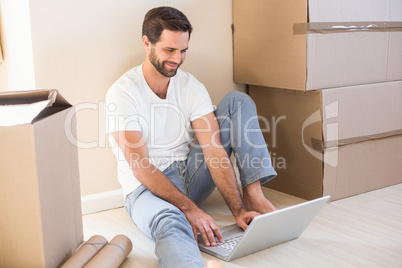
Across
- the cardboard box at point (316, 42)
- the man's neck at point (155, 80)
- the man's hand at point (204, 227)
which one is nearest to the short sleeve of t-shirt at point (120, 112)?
the man's neck at point (155, 80)

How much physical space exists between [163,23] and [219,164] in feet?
1.76

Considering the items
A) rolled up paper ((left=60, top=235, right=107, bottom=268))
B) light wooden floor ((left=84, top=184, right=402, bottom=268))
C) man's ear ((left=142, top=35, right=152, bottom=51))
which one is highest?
man's ear ((left=142, top=35, right=152, bottom=51))

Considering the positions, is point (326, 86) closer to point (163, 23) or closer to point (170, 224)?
point (163, 23)

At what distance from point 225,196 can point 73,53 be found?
30.0 inches

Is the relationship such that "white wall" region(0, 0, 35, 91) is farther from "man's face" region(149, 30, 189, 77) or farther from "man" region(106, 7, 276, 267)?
"man's face" region(149, 30, 189, 77)

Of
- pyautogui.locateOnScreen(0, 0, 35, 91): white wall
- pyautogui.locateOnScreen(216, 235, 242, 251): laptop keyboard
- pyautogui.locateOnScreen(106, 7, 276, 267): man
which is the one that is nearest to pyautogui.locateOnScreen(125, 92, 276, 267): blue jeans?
pyautogui.locateOnScreen(106, 7, 276, 267): man

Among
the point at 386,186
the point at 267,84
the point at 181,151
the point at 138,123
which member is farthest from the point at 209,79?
the point at 386,186

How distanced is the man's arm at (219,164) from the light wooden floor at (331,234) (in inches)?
5.8

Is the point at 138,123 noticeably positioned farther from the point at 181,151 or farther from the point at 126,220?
the point at 126,220

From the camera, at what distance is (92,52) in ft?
6.31

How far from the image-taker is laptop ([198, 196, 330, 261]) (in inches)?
58.1

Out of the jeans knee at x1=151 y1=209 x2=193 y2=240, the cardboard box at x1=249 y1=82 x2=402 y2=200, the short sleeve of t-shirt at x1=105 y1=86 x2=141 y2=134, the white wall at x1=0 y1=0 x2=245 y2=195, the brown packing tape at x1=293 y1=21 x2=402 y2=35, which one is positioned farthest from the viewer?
the cardboard box at x1=249 y1=82 x2=402 y2=200

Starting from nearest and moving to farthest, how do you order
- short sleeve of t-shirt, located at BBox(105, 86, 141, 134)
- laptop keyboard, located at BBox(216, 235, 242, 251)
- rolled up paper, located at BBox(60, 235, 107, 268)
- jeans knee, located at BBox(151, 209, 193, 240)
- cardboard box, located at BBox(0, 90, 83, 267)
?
cardboard box, located at BBox(0, 90, 83, 267) → rolled up paper, located at BBox(60, 235, 107, 268) → jeans knee, located at BBox(151, 209, 193, 240) → laptop keyboard, located at BBox(216, 235, 242, 251) → short sleeve of t-shirt, located at BBox(105, 86, 141, 134)

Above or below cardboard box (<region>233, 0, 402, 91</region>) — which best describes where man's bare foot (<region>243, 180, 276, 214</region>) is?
below
